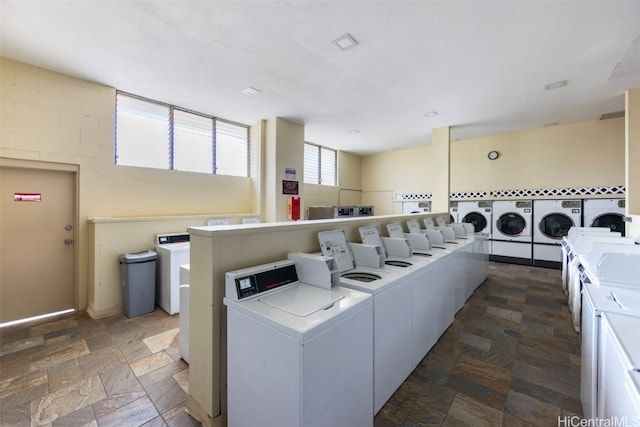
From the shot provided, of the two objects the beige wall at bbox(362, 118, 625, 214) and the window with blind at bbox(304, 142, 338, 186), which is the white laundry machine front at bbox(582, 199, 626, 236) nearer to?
the beige wall at bbox(362, 118, 625, 214)

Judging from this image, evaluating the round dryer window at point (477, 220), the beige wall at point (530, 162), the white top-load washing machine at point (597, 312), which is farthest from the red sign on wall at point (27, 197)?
the round dryer window at point (477, 220)

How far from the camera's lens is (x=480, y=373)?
2.09 metres

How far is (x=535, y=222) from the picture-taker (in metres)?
5.27

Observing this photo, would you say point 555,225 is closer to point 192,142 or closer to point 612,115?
point 612,115

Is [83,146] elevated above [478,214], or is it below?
above

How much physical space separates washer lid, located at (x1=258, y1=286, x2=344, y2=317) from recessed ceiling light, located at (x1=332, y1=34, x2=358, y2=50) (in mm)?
2317

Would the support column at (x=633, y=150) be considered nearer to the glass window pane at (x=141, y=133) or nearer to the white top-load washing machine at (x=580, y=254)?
the white top-load washing machine at (x=580, y=254)

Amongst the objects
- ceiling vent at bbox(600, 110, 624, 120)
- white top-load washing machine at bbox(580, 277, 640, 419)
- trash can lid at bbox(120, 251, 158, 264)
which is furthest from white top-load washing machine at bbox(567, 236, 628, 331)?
trash can lid at bbox(120, 251, 158, 264)

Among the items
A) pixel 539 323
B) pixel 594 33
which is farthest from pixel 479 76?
pixel 539 323

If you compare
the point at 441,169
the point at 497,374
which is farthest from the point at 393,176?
the point at 497,374

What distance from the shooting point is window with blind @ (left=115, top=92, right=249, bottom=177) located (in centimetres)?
376

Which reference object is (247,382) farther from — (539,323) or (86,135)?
(86,135)

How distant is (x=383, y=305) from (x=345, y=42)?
8.00 ft

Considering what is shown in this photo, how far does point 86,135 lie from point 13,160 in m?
0.73
